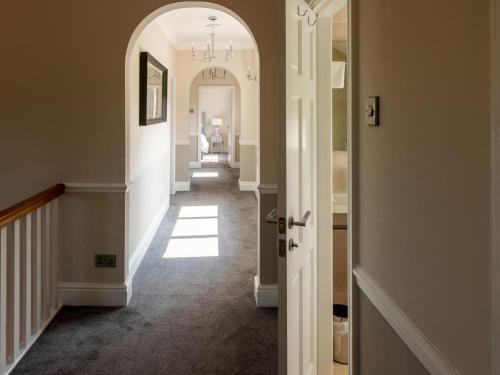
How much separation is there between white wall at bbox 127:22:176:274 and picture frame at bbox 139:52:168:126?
8cm

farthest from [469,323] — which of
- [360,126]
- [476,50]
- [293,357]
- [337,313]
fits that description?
[337,313]

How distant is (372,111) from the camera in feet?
5.40

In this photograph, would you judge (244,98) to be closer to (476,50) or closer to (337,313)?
(337,313)

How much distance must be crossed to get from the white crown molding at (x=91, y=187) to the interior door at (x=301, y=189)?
1.59 metres

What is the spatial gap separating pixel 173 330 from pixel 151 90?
2.91 meters

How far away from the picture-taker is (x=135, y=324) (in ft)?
10.6

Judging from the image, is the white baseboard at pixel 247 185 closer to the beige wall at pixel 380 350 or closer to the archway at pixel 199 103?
the archway at pixel 199 103

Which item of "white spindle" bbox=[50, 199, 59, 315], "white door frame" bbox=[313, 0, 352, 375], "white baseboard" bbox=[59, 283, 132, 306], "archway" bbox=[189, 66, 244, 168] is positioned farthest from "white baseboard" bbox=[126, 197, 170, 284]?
"archway" bbox=[189, 66, 244, 168]

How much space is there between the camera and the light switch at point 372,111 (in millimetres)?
1607

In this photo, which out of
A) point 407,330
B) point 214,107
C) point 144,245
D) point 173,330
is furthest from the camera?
point 214,107

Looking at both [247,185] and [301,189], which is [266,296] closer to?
[301,189]

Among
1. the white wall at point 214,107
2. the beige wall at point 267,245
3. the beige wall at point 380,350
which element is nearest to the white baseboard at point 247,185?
the beige wall at point 267,245

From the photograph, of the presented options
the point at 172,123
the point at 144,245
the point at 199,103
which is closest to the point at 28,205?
the point at 144,245

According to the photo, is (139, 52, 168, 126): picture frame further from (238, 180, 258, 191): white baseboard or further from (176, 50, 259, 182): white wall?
(238, 180, 258, 191): white baseboard
